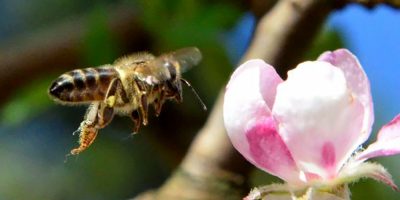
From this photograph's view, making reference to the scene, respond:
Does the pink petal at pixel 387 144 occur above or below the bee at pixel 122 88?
below

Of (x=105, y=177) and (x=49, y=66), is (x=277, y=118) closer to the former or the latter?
(x=49, y=66)

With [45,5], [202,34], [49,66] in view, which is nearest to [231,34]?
[202,34]

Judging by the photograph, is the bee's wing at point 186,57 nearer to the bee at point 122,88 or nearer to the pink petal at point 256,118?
the bee at point 122,88

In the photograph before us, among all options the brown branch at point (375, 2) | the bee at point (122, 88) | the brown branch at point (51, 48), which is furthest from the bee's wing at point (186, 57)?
the brown branch at point (51, 48)

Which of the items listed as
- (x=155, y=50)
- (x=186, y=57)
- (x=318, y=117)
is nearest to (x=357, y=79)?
(x=318, y=117)

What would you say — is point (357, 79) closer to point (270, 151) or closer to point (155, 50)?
point (270, 151)

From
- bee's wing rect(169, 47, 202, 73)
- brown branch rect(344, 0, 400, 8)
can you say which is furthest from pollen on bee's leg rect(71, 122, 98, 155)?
brown branch rect(344, 0, 400, 8)

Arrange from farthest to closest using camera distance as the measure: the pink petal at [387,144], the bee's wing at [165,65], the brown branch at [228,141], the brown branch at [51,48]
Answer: the brown branch at [51,48] → the brown branch at [228,141] → the bee's wing at [165,65] → the pink petal at [387,144]
